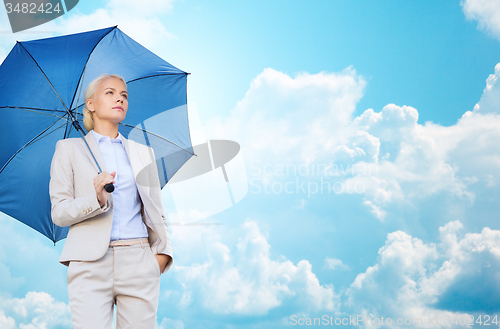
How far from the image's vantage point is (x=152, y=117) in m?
3.54

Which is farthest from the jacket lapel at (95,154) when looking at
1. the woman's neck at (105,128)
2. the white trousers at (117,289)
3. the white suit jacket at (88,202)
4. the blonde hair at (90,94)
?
the white trousers at (117,289)

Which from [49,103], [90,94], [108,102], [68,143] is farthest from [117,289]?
[49,103]

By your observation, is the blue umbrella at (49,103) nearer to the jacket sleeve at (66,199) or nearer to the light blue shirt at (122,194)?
the light blue shirt at (122,194)

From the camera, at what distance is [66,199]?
7.41 ft

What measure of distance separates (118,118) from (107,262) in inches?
36.7

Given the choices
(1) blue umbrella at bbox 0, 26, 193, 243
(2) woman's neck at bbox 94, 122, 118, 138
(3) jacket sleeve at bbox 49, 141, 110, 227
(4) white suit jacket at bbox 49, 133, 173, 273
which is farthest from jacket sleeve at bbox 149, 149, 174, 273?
(1) blue umbrella at bbox 0, 26, 193, 243

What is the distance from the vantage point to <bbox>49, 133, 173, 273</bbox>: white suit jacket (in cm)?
220

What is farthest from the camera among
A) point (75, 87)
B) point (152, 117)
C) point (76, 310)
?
point (152, 117)

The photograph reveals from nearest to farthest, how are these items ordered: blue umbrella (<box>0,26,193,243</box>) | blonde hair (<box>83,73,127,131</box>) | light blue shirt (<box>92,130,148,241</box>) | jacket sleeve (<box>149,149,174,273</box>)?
1. light blue shirt (<box>92,130,148,241</box>)
2. jacket sleeve (<box>149,149,174,273</box>)
3. blonde hair (<box>83,73,127,131</box>)
4. blue umbrella (<box>0,26,193,243</box>)

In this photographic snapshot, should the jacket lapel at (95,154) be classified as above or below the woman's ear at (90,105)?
below

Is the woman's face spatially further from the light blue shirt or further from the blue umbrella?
the blue umbrella

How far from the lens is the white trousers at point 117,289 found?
7.13 feet

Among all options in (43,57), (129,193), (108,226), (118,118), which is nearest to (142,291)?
(108,226)

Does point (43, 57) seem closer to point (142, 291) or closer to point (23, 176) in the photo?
point (23, 176)
